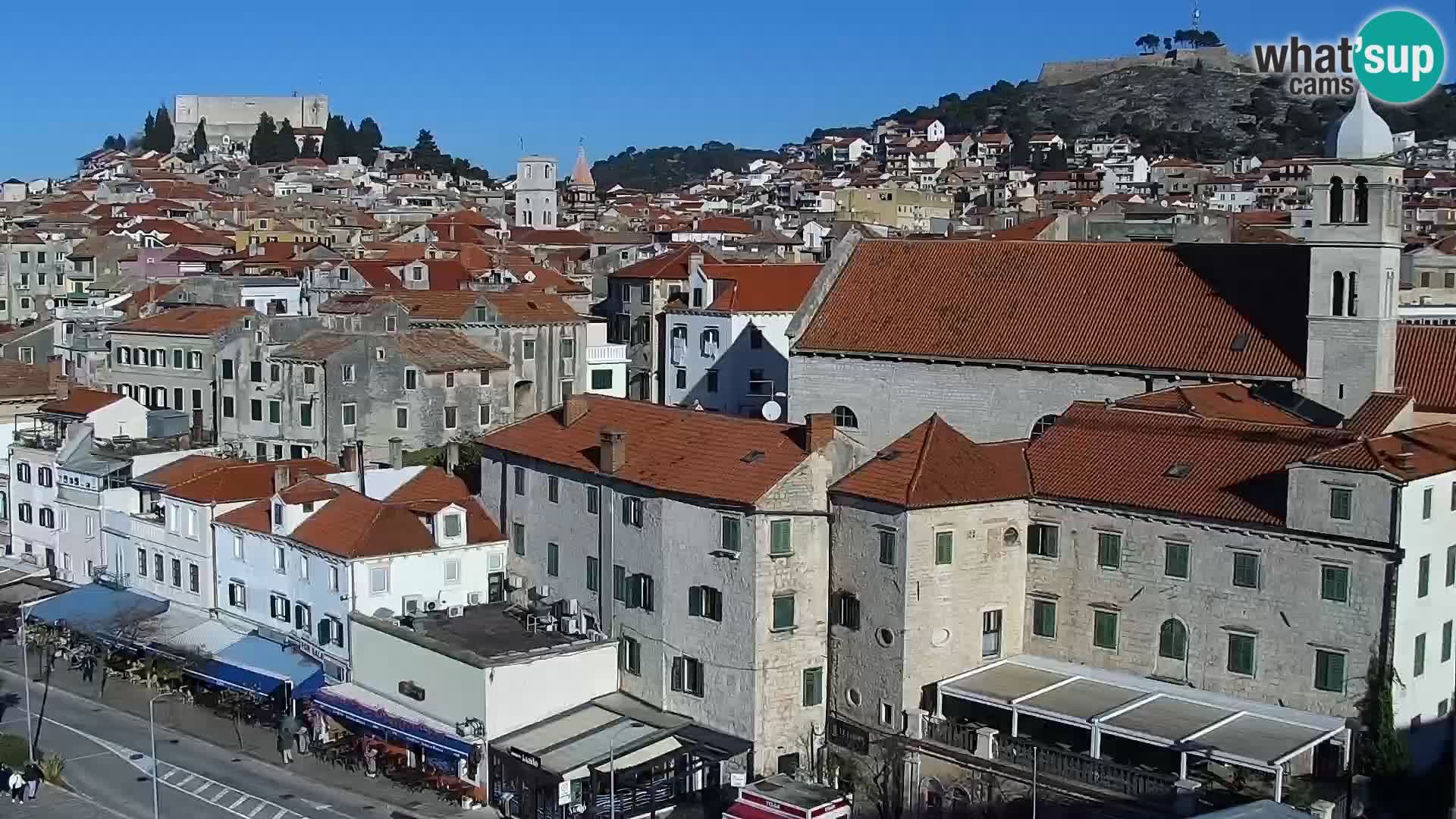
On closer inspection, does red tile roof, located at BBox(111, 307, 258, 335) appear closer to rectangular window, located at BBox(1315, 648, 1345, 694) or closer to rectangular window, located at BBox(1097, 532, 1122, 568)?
rectangular window, located at BBox(1097, 532, 1122, 568)

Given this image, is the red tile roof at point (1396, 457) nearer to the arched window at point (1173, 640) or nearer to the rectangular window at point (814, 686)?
the arched window at point (1173, 640)

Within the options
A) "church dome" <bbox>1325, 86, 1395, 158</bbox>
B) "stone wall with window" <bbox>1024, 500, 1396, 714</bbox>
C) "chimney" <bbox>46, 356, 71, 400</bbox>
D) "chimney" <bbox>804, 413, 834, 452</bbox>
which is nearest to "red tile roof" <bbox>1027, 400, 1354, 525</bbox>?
"stone wall with window" <bbox>1024, 500, 1396, 714</bbox>

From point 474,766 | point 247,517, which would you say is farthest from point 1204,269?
point 247,517

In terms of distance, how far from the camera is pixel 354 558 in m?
46.7

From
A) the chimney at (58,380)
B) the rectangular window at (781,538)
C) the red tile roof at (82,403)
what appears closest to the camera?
the rectangular window at (781,538)

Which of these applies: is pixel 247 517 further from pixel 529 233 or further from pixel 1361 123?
pixel 529 233

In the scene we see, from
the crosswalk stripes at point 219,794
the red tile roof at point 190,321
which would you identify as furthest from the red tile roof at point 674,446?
the red tile roof at point 190,321

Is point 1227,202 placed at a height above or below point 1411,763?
above

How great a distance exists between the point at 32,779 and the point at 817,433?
20.5m

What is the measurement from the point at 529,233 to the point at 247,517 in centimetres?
7590

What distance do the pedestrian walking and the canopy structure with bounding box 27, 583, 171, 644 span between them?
30.0 feet

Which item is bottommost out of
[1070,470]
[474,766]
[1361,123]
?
[474,766]

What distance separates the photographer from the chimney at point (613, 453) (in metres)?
44.9

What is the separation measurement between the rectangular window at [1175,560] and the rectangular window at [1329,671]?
11.3ft
